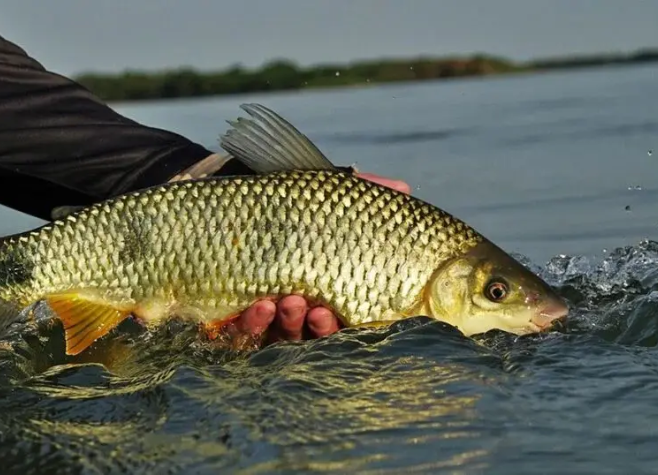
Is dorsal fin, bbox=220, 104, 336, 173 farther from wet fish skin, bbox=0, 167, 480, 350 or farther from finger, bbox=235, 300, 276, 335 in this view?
finger, bbox=235, 300, 276, 335

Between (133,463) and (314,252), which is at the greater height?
(314,252)

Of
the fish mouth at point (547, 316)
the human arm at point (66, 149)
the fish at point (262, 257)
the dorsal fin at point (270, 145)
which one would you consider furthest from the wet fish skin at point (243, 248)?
the human arm at point (66, 149)

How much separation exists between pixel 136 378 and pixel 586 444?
170 centimetres

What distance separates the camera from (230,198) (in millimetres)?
4621

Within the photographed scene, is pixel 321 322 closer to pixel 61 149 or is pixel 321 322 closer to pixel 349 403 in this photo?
pixel 349 403

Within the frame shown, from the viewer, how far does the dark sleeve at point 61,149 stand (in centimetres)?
566

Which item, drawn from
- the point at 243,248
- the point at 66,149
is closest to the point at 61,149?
the point at 66,149

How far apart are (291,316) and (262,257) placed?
23 cm

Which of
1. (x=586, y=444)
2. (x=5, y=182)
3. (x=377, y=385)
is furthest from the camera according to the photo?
(x=5, y=182)

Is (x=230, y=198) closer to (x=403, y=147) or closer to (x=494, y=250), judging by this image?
(x=494, y=250)

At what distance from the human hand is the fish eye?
55 centimetres

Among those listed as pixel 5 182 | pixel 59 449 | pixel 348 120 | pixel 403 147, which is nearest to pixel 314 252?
pixel 59 449

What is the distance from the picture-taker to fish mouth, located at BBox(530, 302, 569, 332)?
475 centimetres

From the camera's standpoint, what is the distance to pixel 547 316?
4.75m
